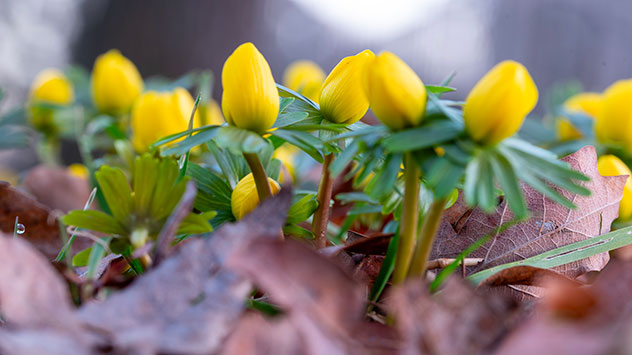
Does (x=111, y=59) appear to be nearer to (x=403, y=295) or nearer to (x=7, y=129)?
(x=7, y=129)

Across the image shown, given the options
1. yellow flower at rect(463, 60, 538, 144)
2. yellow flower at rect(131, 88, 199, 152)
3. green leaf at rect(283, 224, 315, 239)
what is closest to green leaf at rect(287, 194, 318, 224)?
green leaf at rect(283, 224, 315, 239)

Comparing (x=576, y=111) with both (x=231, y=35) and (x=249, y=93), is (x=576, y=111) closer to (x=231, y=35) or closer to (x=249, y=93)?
(x=249, y=93)

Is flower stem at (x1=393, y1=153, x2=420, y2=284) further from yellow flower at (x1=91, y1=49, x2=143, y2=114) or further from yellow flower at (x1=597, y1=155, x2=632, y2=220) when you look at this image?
yellow flower at (x1=91, y1=49, x2=143, y2=114)

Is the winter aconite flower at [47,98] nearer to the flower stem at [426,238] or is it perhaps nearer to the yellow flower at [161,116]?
the yellow flower at [161,116]

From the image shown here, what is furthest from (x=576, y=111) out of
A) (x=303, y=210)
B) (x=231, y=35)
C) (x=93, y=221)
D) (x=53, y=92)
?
(x=231, y=35)

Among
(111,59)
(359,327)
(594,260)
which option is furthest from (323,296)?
(111,59)

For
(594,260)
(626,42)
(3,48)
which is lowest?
(3,48)
